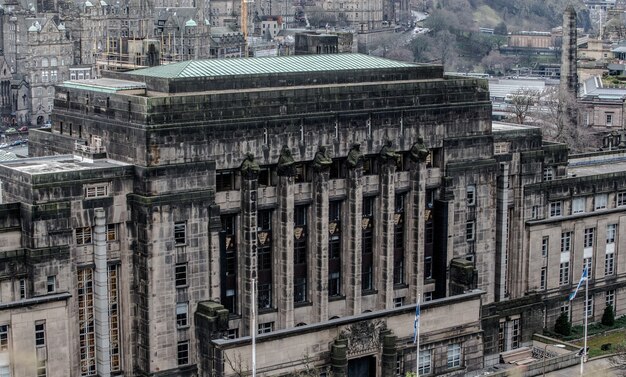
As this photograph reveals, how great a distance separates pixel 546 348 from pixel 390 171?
67.5ft

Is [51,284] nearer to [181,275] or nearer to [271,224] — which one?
[181,275]

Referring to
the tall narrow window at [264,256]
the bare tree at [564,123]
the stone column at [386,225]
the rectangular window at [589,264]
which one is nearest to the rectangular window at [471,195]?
the stone column at [386,225]

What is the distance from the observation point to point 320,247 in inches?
3162

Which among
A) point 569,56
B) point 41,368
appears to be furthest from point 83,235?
point 569,56

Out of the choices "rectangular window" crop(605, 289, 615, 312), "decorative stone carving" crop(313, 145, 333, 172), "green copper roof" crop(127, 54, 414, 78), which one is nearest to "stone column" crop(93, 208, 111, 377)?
"green copper roof" crop(127, 54, 414, 78)

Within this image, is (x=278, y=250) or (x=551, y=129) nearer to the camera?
(x=278, y=250)

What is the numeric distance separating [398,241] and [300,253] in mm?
8601

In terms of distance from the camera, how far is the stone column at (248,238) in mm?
76938

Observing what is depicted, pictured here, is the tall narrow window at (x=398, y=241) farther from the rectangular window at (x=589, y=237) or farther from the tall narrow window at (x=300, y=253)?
the rectangular window at (x=589, y=237)

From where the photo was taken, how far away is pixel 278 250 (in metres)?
79.2

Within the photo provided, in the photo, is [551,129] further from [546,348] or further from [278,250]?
[278,250]

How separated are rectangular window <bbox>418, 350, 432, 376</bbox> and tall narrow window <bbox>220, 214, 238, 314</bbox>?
548 inches

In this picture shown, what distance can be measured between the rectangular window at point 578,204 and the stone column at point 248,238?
31800mm

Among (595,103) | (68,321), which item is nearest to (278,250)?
(68,321)
